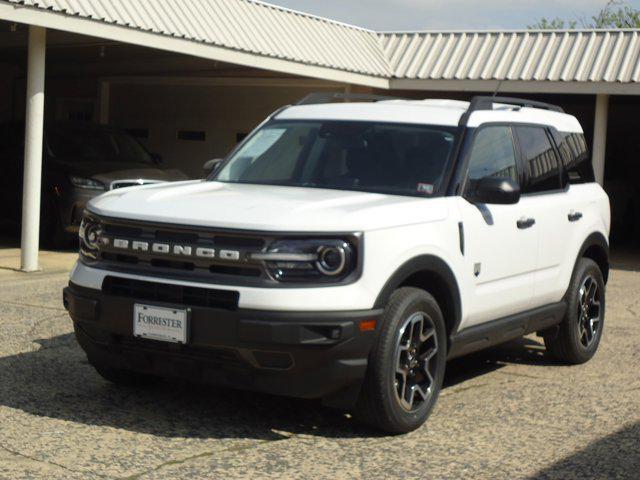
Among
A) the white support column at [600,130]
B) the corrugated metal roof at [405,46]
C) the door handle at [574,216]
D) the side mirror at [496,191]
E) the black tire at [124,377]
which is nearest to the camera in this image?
the side mirror at [496,191]

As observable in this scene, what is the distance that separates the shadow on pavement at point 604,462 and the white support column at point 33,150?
26.5ft

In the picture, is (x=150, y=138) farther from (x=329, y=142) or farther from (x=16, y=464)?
(x=16, y=464)

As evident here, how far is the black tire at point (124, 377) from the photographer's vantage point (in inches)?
258

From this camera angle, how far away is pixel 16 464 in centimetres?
513

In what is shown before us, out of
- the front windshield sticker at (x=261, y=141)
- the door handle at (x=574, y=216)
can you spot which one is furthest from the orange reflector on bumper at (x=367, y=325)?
the door handle at (x=574, y=216)

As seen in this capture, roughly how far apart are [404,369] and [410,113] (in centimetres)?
189

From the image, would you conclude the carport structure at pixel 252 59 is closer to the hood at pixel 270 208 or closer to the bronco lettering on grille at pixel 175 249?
the hood at pixel 270 208

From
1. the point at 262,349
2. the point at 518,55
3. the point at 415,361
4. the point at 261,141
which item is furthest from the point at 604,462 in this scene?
the point at 518,55

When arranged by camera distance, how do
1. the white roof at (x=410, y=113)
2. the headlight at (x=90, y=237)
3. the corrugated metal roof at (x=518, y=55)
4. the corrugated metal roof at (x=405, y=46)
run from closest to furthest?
the headlight at (x=90, y=237) < the white roof at (x=410, y=113) < the corrugated metal roof at (x=405, y=46) < the corrugated metal roof at (x=518, y=55)

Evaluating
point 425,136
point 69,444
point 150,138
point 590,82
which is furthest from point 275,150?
point 150,138

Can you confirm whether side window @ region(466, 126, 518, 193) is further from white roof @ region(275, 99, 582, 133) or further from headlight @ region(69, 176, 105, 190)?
headlight @ region(69, 176, 105, 190)

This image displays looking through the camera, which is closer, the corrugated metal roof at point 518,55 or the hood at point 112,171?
the hood at point 112,171

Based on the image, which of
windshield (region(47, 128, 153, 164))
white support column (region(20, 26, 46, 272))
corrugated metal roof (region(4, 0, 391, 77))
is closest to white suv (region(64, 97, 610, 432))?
white support column (region(20, 26, 46, 272))

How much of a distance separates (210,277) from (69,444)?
3.60ft
